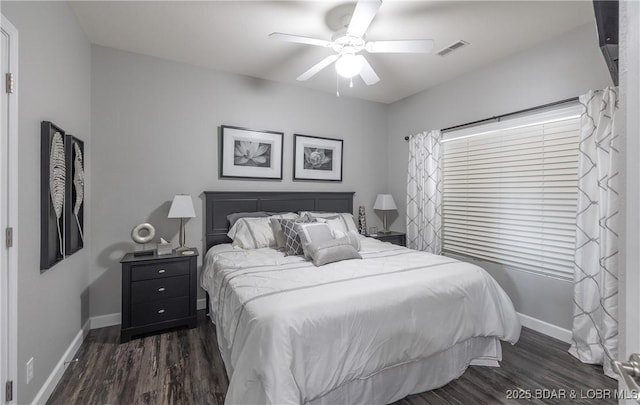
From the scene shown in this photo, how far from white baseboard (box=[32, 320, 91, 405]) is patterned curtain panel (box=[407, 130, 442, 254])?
375 cm

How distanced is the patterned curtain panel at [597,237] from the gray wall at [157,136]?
9.79 ft

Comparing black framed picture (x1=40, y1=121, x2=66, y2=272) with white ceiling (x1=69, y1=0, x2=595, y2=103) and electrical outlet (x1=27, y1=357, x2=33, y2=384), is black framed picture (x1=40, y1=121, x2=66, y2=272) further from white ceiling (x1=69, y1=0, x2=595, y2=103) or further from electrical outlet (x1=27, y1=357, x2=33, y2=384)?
white ceiling (x1=69, y1=0, x2=595, y2=103)

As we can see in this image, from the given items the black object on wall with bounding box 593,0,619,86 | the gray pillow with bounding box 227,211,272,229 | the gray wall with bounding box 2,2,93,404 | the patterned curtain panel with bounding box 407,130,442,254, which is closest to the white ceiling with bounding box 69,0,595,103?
the gray wall with bounding box 2,2,93,404

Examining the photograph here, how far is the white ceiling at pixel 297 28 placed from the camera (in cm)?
230

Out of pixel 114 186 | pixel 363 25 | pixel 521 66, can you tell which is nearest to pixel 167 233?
pixel 114 186

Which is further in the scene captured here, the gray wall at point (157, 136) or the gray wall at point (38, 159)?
the gray wall at point (157, 136)

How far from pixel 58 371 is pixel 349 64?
3.08m

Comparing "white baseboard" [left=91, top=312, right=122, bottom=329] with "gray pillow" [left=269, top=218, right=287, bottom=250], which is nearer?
"white baseboard" [left=91, top=312, right=122, bottom=329]

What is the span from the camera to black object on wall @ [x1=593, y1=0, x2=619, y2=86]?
737 mm

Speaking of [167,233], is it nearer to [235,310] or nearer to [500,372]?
[235,310]

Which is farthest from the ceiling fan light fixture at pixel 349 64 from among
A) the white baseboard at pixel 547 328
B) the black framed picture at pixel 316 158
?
the white baseboard at pixel 547 328

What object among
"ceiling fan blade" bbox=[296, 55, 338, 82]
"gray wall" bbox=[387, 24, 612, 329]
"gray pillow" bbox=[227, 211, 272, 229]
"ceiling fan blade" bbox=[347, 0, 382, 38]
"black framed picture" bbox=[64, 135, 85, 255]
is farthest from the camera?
"gray pillow" bbox=[227, 211, 272, 229]

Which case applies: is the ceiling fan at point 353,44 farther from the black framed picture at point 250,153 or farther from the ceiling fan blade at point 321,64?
the black framed picture at point 250,153

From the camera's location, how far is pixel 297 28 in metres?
2.59
